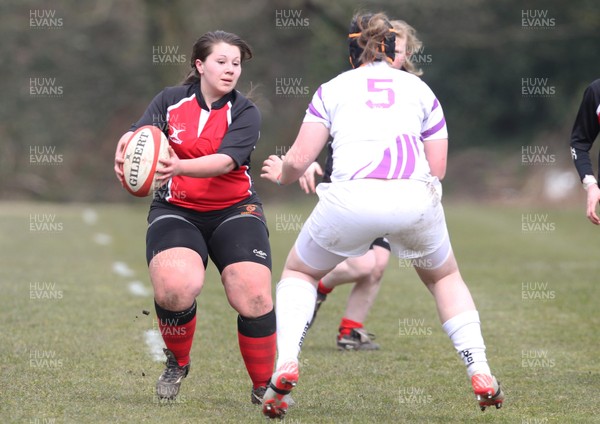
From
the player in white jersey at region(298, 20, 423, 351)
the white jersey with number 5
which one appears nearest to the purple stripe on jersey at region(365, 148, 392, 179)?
the white jersey with number 5

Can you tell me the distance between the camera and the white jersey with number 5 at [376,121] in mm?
4938

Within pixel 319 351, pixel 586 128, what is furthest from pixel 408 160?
pixel 319 351

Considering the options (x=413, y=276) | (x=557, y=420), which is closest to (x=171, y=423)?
(x=557, y=420)

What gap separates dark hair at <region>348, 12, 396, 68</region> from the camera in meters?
5.12

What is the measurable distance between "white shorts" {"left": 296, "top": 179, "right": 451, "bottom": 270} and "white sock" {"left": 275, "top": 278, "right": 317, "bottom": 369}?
7.7 inches

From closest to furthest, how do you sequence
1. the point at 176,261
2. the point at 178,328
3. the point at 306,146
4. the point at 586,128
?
the point at 306,146, the point at 176,261, the point at 178,328, the point at 586,128

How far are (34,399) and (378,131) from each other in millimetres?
2327

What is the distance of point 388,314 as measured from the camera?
9523 mm

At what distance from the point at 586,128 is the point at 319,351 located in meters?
2.45

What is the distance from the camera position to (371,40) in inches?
202

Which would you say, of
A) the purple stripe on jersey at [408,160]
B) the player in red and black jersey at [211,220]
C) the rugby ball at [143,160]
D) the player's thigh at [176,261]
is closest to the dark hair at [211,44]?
the player in red and black jersey at [211,220]

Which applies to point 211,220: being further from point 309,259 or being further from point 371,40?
point 371,40

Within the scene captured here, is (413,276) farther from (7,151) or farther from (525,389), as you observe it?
(7,151)

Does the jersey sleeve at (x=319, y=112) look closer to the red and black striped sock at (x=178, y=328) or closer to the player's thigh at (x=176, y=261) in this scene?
the player's thigh at (x=176, y=261)
